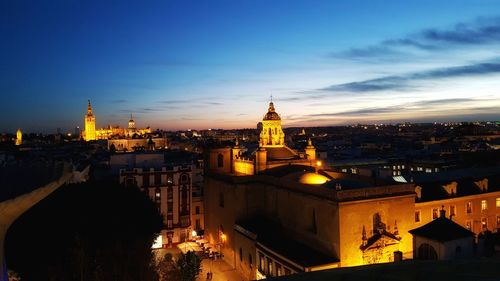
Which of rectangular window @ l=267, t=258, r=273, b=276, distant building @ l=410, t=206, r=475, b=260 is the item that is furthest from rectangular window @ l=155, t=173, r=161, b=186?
distant building @ l=410, t=206, r=475, b=260

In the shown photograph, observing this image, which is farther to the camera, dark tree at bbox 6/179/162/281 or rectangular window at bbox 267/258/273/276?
rectangular window at bbox 267/258/273/276

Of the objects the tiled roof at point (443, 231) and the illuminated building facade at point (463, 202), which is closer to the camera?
the tiled roof at point (443, 231)

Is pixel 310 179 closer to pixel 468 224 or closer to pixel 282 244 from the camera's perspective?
pixel 282 244

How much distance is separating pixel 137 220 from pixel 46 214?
510 cm

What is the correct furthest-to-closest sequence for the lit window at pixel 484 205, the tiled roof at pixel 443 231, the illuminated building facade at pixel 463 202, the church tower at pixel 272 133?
the church tower at pixel 272 133, the lit window at pixel 484 205, the illuminated building facade at pixel 463 202, the tiled roof at pixel 443 231

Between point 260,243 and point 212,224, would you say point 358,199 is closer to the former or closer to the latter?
point 260,243

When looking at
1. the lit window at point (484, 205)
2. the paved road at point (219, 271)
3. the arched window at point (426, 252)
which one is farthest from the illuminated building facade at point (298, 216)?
the lit window at point (484, 205)

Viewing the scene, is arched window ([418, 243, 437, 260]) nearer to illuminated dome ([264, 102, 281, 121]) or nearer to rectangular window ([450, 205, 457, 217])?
Result: rectangular window ([450, 205, 457, 217])

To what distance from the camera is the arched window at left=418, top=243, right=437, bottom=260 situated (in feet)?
89.6

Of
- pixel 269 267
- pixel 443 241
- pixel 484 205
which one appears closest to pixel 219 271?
pixel 269 267

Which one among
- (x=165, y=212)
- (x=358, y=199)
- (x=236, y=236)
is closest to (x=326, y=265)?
(x=358, y=199)

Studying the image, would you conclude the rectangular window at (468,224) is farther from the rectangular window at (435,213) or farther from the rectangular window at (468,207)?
the rectangular window at (435,213)

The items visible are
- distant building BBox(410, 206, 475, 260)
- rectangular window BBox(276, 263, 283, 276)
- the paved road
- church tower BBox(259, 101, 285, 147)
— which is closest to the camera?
distant building BBox(410, 206, 475, 260)

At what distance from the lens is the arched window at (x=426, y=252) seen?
2731cm
